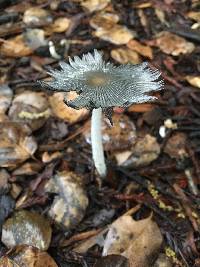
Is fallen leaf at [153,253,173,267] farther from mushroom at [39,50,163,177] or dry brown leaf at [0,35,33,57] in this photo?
dry brown leaf at [0,35,33,57]

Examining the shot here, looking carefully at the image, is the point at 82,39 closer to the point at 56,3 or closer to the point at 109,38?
the point at 109,38

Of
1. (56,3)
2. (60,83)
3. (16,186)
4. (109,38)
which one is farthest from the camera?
(56,3)

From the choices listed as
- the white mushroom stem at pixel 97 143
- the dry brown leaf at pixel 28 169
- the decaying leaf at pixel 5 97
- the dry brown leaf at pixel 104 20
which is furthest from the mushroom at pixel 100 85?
the dry brown leaf at pixel 104 20

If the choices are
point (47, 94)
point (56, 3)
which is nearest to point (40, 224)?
point (47, 94)

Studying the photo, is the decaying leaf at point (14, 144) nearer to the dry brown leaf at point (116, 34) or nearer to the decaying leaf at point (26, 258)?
the decaying leaf at point (26, 258)

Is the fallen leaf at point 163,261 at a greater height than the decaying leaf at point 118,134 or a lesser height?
lesser

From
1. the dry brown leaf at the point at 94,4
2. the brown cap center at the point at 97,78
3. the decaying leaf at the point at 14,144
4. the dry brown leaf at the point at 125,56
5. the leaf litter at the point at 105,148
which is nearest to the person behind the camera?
the brown cap center at the point at 97,78

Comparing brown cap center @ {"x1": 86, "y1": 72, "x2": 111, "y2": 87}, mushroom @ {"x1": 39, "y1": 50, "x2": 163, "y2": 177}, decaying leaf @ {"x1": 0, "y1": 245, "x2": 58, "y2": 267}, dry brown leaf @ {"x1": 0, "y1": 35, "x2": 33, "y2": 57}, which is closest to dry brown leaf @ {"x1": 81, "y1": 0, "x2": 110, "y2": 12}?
dry brown leaf @ {"x1": 0, "y1": 35, "x2": 33, "y2": 57}
